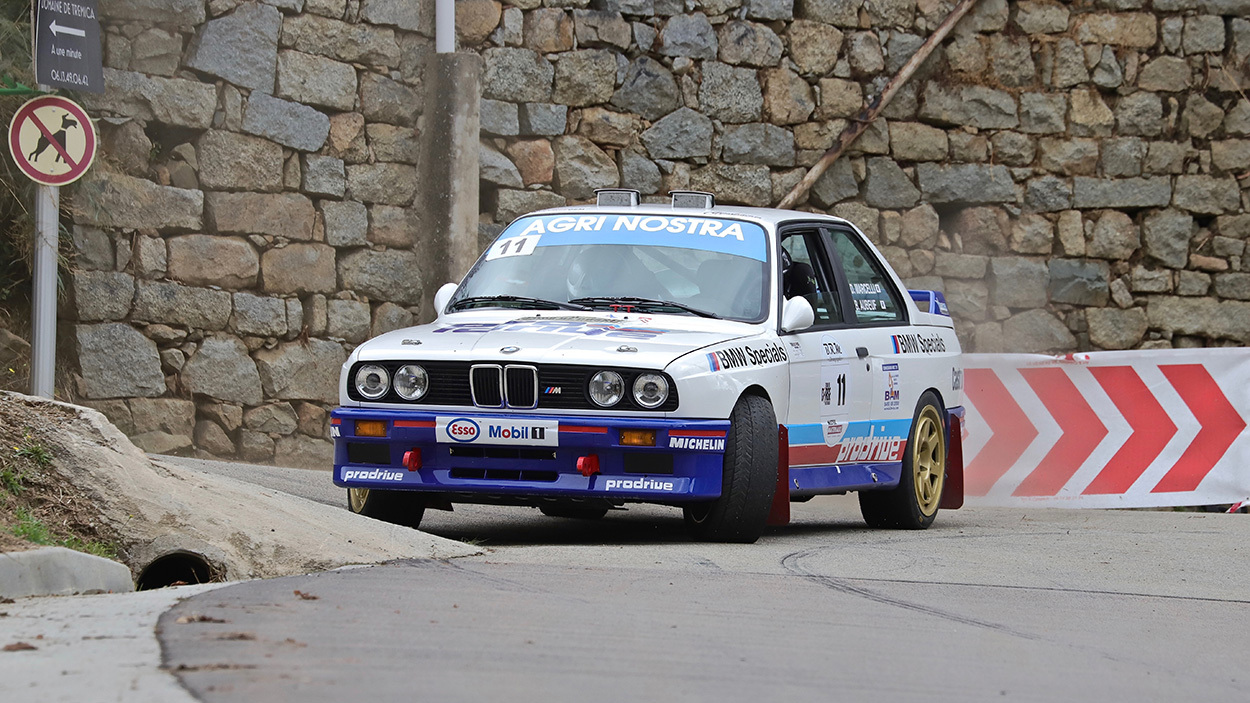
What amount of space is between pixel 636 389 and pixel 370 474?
4.28ft

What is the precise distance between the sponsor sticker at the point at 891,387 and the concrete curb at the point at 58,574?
4.69 m

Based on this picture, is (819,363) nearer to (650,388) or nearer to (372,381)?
(650,388)

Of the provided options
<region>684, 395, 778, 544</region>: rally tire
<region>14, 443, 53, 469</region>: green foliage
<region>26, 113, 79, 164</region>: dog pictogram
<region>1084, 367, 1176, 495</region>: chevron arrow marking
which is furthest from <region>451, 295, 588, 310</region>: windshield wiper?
<region>1084, 367, 1176, 495</region>: chevron arrow marking

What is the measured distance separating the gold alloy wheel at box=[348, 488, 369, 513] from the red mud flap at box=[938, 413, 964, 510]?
3654mm

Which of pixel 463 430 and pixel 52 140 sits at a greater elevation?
pixel 52 140

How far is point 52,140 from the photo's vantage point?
1087 centimetres

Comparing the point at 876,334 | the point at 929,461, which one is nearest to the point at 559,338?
the point at 876,334

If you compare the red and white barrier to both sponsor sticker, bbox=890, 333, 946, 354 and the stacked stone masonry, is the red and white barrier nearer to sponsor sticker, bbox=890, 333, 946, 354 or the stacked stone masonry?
sponsor sticker, bbox=890, 333, 946, 354

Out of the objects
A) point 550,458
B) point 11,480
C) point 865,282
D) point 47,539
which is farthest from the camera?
point 865,282

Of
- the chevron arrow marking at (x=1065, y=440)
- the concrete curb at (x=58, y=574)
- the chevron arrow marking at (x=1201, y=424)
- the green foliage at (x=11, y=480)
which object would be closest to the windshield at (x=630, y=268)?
the green foliage at (x=11, y=480)

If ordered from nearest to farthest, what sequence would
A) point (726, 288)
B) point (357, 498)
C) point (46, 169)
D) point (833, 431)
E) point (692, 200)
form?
point (357, 498)
point (726, 288)
point (833, 431)
point (692, 200)
point (46, 169)

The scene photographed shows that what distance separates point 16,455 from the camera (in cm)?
673

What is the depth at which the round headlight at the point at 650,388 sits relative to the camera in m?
7.77

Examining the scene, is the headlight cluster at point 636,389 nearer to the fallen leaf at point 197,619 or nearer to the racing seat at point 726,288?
the racing seat at point 726,288
